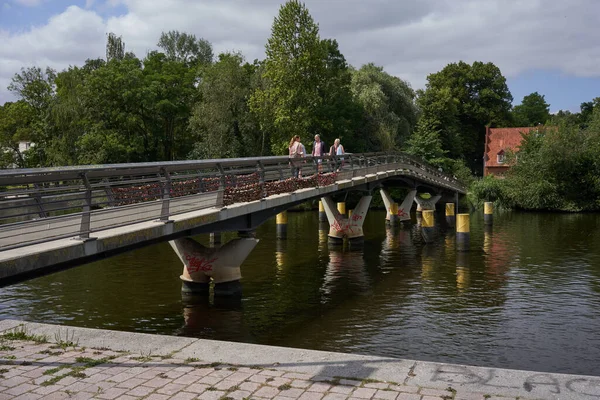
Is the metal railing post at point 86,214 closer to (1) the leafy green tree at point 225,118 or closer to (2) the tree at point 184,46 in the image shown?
(1) the leafy green tree at point 225,118

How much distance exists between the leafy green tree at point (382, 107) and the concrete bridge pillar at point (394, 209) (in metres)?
13.5

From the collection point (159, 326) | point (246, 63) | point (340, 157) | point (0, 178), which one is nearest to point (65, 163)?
point (246, 63)

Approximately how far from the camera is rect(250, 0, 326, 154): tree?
4878 centimetres

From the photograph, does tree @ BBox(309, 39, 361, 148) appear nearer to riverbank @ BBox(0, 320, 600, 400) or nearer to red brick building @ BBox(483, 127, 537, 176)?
red brick building @ BBox(483, 127, 537, 176)

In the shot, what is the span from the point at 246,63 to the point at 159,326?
4727 centimetres

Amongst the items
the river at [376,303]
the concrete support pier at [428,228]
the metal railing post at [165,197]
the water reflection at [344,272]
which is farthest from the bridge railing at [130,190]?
the concrete support pier at [428,228]

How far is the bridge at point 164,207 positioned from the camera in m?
9.48

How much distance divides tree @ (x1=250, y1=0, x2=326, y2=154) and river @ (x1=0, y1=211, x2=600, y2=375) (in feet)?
68.7

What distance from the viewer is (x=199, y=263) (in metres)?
18.2

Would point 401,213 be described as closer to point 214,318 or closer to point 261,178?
point 261,178

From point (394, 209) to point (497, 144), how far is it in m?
37.1

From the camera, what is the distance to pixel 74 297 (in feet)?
60.9

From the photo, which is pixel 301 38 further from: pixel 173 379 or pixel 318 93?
pixel 173 379

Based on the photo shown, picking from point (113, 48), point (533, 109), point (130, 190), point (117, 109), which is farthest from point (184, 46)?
point (130, 190)
